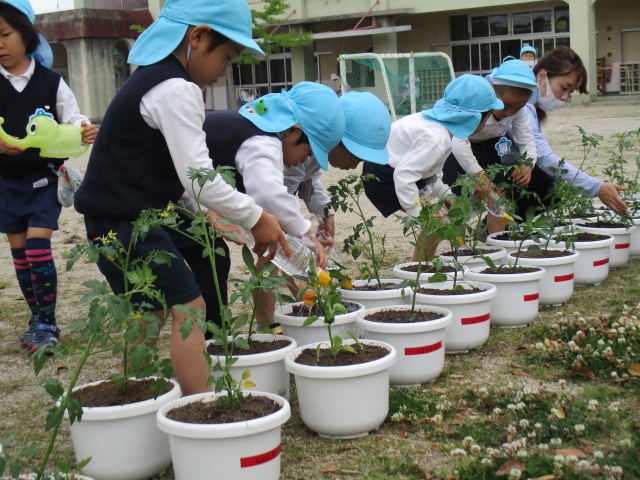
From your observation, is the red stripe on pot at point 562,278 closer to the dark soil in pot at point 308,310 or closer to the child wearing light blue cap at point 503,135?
the child wearing light blue cap at point 503,135

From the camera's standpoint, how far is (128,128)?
2.34 meters

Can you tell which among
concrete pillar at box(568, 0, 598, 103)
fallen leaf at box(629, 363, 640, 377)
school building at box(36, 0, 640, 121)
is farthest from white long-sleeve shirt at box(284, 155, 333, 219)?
school building at box(36, 0, 640, 121)

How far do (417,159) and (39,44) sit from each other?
1.72 meters

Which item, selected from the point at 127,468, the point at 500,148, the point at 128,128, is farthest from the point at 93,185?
the point at 500,148

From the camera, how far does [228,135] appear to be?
2.85 meters

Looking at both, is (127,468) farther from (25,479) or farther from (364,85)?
(364,85)

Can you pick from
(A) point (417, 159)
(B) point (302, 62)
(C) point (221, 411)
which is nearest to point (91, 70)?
(B) point (302, 62)

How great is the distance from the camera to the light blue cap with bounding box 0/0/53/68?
3.19m

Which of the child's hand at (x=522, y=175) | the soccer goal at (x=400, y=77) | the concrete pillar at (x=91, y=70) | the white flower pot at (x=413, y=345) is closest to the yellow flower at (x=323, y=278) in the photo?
the white flower pot at (x=413, y=345)

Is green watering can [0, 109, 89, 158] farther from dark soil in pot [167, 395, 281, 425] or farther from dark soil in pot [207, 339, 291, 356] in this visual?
dark soil in pot [167, 395, 281, 425]

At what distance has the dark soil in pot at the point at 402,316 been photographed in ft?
9.04

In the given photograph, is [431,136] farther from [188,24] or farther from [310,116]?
[188,24]

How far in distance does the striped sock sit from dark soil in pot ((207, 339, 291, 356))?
3.46 ft

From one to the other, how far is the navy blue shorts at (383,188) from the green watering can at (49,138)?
4.98ft
